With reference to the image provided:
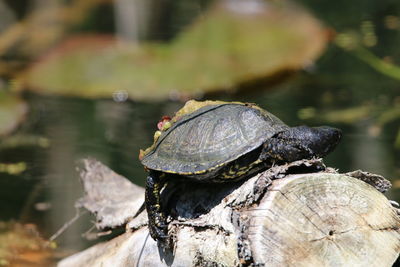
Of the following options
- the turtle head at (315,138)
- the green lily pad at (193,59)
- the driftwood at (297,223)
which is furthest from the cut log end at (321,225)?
the green lily pad at (193,59)

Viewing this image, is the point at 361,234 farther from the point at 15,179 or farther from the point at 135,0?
the point at 135,0

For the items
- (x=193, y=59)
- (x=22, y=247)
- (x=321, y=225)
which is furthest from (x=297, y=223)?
(x=193, y=59)

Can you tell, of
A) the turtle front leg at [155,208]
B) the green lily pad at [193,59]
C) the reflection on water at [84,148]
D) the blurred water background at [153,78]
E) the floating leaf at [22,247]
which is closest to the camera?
the turtle front leg at [155,208]

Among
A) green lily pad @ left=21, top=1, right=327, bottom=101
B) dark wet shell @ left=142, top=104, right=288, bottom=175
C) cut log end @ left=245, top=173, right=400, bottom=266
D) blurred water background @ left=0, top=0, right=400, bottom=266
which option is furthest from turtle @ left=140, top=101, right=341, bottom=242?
green lily pad @ left=21, top=1, right=327, bottom=101

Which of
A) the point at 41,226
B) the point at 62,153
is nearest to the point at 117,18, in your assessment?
the point at 62,153

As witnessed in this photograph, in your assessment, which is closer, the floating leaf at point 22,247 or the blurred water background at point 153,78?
the floating leaf at point 22,247

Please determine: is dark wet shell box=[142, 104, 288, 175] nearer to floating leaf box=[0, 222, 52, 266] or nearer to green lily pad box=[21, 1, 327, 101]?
floating leaf box=[0, 222, 52, 266]

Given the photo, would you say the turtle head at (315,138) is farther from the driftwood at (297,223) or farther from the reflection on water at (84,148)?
the reflection on water at (84,148)
